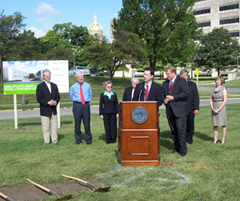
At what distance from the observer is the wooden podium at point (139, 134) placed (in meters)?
6.00

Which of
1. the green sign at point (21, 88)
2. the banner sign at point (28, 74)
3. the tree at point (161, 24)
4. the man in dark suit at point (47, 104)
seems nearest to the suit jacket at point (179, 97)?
the man in dark suit at point (47, 104)

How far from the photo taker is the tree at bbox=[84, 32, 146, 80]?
37.5 metres

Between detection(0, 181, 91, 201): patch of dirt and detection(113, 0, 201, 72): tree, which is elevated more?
detection(113, 0, 201, 72): tree

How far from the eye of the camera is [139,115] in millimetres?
6000

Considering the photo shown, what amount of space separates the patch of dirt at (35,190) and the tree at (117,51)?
32.6m

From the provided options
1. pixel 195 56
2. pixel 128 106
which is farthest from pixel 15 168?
pixel 195 56

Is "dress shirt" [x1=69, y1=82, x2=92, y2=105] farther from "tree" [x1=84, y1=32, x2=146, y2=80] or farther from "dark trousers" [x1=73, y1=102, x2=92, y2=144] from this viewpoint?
"tree" [x1=84, y1=32, x2=146, y2=80]

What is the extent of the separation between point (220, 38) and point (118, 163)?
7095cm

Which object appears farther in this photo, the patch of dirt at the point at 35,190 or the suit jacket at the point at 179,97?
the suit jacket at the point at 179,97

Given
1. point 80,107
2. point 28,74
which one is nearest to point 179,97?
point 80,107

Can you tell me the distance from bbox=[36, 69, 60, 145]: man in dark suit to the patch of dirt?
11.0 feet

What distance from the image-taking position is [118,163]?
633 centimetres

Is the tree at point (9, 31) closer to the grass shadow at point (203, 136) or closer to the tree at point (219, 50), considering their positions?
the grass shadow at point (203, 136)

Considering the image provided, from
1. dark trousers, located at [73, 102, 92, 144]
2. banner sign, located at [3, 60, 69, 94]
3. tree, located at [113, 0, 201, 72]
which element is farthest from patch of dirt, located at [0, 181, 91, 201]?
tree, located at [113, 0, 201, 72]
